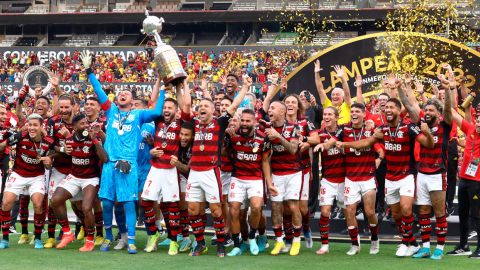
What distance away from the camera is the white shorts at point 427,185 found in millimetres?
7332

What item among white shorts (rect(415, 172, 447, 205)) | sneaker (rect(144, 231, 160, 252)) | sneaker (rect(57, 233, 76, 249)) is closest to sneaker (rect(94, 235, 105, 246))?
sneaker (rect(57, 233, 76, 249))

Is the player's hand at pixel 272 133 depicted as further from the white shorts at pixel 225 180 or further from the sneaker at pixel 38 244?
the sneaker at pixel 38 244

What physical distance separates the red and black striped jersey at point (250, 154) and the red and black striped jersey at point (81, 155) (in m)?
2.19

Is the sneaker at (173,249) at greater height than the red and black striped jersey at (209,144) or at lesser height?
lesser

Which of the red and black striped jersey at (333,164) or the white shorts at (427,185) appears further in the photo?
the red and black striped jersey at (333,164)

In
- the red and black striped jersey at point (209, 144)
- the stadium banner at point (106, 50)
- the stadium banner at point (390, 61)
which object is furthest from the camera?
the stadium banner at point (106, 50)

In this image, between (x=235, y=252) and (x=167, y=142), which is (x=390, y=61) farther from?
(x=235, y=252)

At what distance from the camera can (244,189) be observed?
765cm

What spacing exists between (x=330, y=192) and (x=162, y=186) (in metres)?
2.42

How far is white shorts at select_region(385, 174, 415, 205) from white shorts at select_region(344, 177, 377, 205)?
210mm

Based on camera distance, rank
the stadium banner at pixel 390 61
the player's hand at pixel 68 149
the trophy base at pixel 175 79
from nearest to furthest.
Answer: the trophy base at pixel 175 79 → the player's hand at pixel 68 149 → the stadium banner at pixel 390 61

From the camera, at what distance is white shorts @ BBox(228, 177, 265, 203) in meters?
7.59

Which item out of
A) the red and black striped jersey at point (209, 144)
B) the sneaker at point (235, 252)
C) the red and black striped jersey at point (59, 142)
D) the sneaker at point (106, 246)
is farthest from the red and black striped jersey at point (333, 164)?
the red and black striped jersey at point (59, 142)

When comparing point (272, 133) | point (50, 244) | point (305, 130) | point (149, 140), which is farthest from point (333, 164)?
point (50, 244)
